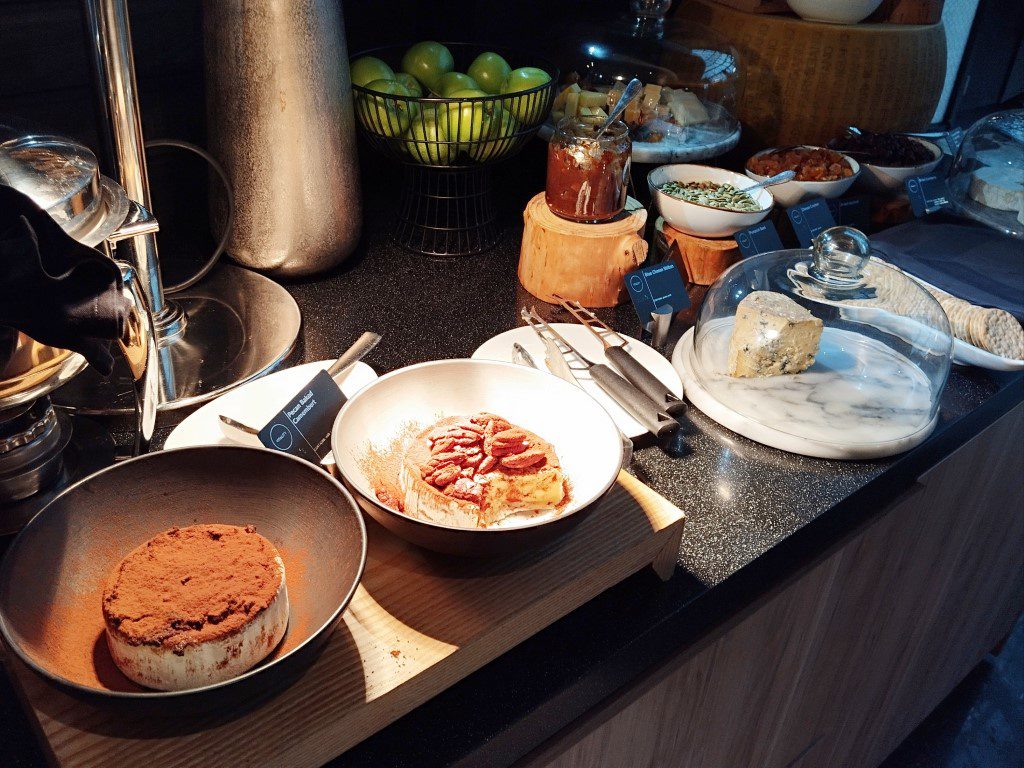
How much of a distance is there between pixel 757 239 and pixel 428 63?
0.51 meters

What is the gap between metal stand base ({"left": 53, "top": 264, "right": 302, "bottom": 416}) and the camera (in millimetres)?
903

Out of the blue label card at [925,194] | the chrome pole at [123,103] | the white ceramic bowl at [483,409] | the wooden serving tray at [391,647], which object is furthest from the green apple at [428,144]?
the blue label card at [925,194]

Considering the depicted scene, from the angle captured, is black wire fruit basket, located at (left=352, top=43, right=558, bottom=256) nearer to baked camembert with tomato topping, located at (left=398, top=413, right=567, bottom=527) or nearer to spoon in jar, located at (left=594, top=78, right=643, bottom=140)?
spoon in jar, located at (left=594, top=78, right=643, bottom=140)

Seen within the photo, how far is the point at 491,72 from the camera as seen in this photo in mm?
1193

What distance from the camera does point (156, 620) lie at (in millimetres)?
521

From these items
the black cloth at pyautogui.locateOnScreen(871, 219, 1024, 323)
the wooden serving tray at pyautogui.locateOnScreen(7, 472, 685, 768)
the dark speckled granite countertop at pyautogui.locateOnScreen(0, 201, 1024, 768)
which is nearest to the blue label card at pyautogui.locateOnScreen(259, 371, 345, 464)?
the wooden serving tray at pyautogui.locateOnScreen(7, 472, 685, 768)

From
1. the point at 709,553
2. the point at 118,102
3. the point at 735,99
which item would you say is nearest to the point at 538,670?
the point at 709,553

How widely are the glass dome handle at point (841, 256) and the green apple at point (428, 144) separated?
0.48m

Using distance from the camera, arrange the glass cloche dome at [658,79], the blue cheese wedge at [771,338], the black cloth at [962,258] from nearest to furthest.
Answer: the blue cheese wedge at [771,338]
the black cloth at [962,258]
the glass cloche dome at [658,79]

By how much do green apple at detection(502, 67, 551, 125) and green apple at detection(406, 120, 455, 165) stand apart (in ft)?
0.31

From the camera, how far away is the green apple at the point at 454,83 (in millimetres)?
1149

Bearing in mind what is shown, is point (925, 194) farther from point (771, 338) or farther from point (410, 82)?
point (410, 82)

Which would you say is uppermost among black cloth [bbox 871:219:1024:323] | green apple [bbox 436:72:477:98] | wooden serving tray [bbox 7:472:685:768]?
green apple [bbox 436:72:477:98]

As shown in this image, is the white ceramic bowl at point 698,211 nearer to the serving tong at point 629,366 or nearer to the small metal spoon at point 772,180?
the small metal spoon at point 772,180
